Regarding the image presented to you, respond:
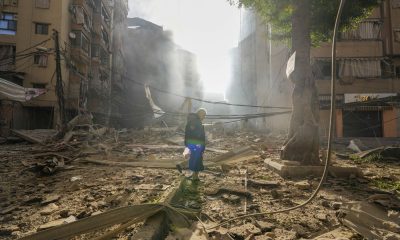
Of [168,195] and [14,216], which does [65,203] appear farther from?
[168,195]

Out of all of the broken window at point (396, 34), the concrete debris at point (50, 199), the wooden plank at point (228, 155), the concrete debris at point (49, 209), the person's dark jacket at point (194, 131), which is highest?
the broken window at point (396, 34)

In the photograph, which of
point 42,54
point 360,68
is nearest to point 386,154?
point 360,68

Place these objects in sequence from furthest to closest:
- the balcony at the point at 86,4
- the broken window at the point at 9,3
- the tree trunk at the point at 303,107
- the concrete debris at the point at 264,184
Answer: the balcony at the point at 86,4 < the broken window at the point at 9,3 < the tree trunk at the point at 303,107 < the concrete debris at the point at 264,184

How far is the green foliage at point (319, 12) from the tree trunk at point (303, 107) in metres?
0.47

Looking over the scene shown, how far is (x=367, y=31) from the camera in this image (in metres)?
Result: 24.8

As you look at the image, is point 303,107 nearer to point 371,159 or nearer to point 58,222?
point 371,159

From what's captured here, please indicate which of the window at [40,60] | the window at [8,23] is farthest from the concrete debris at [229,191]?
the window at [8,23]

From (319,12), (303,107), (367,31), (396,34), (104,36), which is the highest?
(104,36)

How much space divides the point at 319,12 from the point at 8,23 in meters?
29.8

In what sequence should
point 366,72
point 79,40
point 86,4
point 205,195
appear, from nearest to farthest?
1. point 205,195
2. point 366,72
3. point 79,40
4. point 86,4

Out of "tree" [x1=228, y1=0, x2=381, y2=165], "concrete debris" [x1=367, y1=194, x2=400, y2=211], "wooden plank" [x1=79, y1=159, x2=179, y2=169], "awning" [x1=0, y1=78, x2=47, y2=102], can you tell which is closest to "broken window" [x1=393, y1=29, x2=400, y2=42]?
"tree" [x1=228, y1=0, x2=381, y2=165]

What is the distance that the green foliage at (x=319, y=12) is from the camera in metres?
8.09

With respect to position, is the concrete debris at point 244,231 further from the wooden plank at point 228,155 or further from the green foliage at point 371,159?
the green foliage at point 371,159

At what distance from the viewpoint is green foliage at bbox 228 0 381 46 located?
26.6 ft
